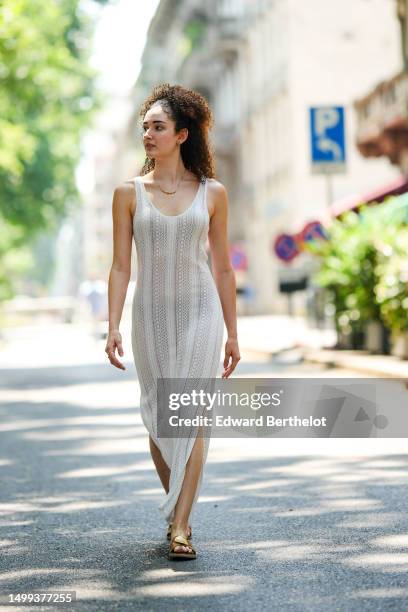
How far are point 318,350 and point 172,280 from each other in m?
16.8

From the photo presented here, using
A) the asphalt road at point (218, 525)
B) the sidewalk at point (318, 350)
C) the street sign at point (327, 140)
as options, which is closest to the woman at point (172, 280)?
the asphalt road at point (218, 525)

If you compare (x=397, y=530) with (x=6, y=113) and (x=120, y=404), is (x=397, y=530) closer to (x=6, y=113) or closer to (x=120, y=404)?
(x=120, y=404)

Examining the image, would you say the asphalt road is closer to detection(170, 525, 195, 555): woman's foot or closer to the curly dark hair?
detection(170, 525, 195, 555): woman's foot

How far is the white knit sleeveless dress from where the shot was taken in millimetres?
5859

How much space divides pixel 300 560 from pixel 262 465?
3625 mm

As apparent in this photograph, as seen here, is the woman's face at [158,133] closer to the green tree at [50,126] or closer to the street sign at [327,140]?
the street sign at [327,140]

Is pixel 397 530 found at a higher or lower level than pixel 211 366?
lower

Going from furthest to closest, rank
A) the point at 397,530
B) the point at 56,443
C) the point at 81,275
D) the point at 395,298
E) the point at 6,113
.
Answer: the point at 81,275, the point at 6,113, the point at 395,298, the point at 56,443, the point at 397,530

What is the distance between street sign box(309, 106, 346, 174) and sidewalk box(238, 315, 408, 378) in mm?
2900

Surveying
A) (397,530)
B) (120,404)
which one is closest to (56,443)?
(120,404)

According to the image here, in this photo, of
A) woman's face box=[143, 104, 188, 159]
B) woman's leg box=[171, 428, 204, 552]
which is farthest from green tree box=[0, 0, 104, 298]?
woman's leg box=[171, 428, 204, 552]

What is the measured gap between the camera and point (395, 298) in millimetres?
17109

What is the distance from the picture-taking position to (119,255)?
19.5 ft

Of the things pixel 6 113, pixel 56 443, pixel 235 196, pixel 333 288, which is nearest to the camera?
pixel 56 443
